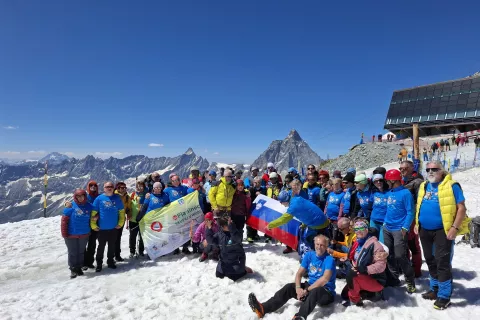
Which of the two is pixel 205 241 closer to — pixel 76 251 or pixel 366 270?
pixel 76 251

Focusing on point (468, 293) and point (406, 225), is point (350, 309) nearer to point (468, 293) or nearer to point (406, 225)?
point (406, 225)

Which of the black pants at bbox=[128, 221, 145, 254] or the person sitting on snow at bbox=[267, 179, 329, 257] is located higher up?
the person sitting on snow at bbox=[267, 179, 329, 257]

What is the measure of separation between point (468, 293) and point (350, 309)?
2569mm

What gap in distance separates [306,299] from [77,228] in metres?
6.42

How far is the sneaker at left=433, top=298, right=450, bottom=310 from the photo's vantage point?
191 inches

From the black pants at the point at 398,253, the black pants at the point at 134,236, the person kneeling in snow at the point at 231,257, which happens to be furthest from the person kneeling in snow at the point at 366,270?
the black pants at the point at 134,236

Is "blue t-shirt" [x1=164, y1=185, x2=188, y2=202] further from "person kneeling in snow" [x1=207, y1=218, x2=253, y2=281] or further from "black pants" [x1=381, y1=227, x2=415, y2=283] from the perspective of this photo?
"black pants" [x1=381, y1=227, x2=415, y2=283]

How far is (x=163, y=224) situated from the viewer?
878cm

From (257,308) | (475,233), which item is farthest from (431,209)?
(475,233)

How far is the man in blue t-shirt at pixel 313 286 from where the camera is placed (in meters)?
4.98

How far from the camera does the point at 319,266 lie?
524cm

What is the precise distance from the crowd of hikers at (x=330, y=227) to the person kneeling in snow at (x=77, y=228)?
2 cm

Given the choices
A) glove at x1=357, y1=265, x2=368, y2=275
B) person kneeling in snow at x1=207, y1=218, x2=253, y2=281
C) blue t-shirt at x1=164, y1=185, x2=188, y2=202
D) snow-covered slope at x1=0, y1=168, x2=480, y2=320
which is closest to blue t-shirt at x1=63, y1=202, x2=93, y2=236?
Result: snow-covered slope at x1=0, y1=168, x2=480, y2=320

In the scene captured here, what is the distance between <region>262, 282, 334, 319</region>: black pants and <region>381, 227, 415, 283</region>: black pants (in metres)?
1.65
